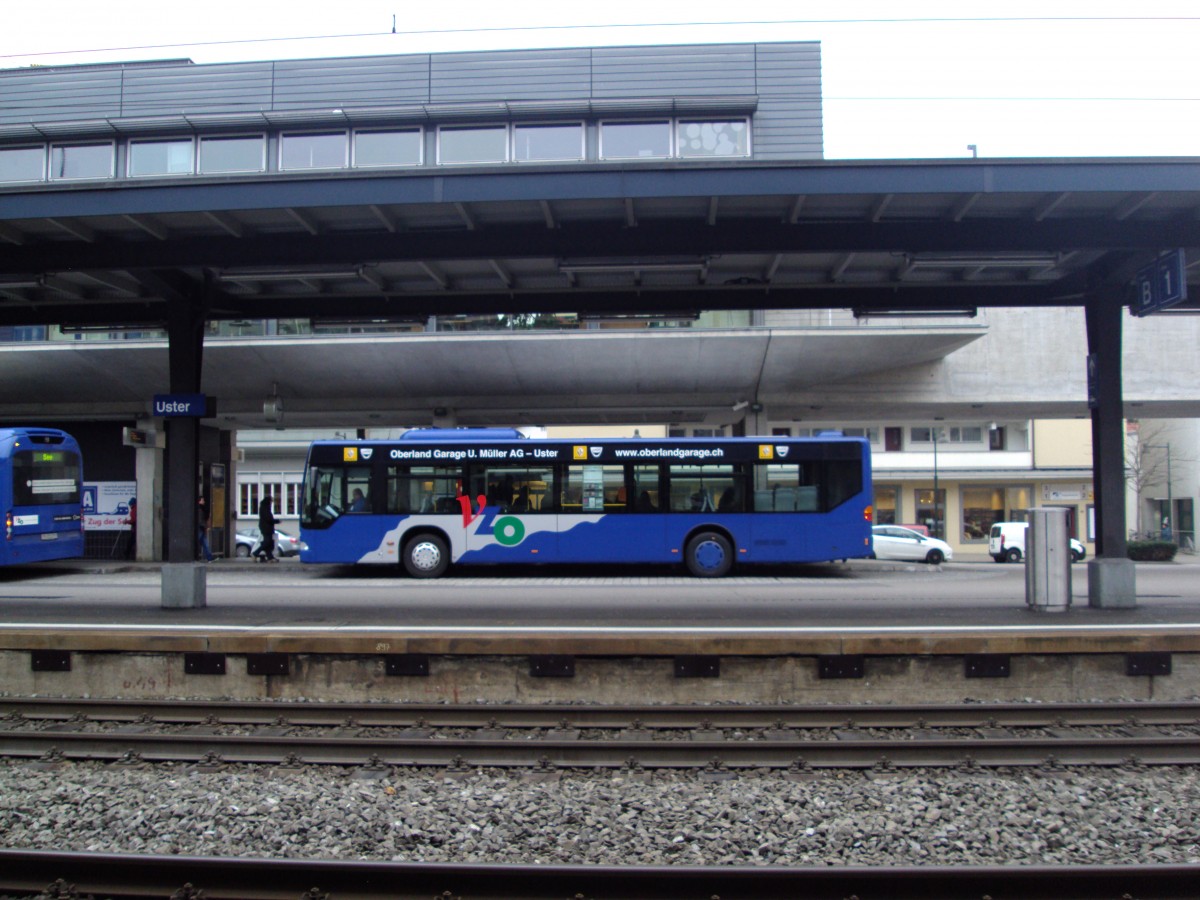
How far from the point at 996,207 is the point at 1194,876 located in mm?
7522

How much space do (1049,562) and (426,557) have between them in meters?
11.8

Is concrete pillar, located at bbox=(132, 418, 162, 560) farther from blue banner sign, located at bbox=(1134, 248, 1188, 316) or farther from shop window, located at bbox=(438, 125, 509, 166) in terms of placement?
blue banner sign, located at bbox=(1134, 248, 1188, 316)

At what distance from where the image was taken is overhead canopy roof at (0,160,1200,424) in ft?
31.0

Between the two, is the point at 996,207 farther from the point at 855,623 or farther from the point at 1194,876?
the point at 1194,876

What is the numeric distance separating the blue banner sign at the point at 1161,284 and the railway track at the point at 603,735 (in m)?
5.05

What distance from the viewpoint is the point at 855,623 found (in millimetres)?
10422

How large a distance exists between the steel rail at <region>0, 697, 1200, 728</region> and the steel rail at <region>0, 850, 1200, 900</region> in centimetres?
313

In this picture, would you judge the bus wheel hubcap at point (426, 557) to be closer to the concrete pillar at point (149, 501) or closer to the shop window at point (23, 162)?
the concrete pillar at point (149, 501)

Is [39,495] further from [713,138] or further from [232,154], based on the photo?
[713,138]

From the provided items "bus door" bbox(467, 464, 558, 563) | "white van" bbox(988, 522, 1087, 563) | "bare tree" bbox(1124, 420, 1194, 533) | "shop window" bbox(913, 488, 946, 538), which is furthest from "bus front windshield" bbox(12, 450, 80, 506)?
"bare tree" bbox(1124, 420, 1194, 533)

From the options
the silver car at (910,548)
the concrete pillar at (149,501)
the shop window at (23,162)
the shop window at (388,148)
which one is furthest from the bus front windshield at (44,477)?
the silver car at (910,548)

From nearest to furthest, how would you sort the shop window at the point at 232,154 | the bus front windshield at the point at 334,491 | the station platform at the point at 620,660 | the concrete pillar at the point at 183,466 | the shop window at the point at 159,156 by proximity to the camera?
1. the station platform at the point at 620,660
2. the concrete pillar at the point at 183,466
3. the bus front windshield at the point at 334,491
4. the shop window at the point at 232,154
5. the shop window at the point at 159,156

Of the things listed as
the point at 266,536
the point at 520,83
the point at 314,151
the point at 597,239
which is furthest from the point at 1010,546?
the point at 597,239

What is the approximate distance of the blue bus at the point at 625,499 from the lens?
18.0m
